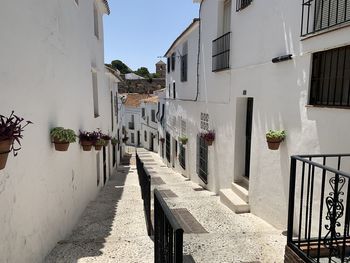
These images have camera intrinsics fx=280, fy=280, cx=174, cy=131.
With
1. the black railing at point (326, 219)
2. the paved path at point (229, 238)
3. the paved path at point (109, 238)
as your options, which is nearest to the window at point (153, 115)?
the paved path at point (109, 238)

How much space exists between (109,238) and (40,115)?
2336mm

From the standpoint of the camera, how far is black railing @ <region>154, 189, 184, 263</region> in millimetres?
1958

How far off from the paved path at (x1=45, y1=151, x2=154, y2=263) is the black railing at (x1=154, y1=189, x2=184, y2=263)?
→ 1.40 meters

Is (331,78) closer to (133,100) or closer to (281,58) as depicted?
(281,58)

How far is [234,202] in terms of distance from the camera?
6.52 m

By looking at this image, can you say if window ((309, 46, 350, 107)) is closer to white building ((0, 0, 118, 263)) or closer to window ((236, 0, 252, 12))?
window ((236, 0, 252, 12))

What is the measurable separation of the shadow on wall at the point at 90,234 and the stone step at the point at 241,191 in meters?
3.04

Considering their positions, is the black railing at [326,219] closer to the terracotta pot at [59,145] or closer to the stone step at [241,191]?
the stone step at [241,191]

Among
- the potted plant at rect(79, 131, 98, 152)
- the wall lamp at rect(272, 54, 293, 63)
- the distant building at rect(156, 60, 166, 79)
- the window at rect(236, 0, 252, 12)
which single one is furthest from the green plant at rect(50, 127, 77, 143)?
the distant building at rect(156, 60, 166, 79)

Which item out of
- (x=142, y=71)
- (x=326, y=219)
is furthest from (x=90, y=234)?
(x=142, y=71)

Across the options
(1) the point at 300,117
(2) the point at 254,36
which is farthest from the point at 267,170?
(2) the point at 254,36

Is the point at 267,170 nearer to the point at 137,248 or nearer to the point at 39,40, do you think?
the point at 137,248

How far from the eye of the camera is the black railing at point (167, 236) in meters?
1.96

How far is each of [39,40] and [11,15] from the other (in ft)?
2.90
